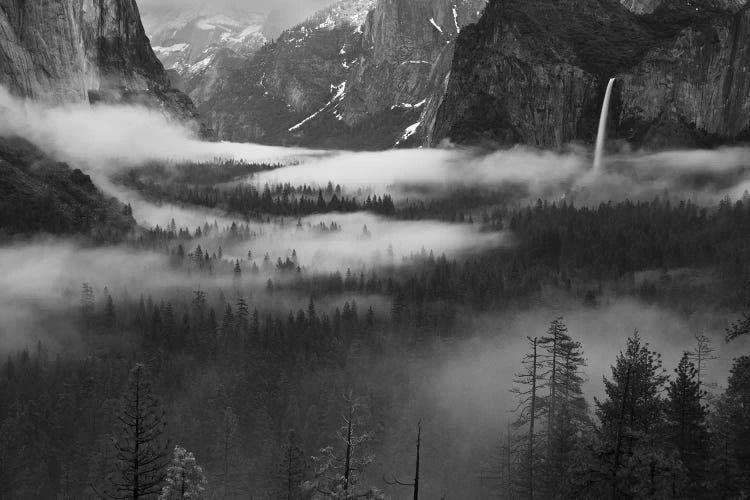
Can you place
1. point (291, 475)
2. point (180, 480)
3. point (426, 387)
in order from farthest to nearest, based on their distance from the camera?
point (426, 387)
point (291, 475)
point (180, 480)

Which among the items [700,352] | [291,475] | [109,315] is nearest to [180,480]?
[291,475]

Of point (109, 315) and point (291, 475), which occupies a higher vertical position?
point (291, 475)

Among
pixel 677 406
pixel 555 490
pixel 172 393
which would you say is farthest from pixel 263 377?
pixel 677 406

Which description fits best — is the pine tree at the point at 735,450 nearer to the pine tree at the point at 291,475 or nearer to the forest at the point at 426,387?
the forest at the point at 426,387

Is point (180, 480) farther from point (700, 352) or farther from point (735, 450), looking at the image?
point (700, 352)

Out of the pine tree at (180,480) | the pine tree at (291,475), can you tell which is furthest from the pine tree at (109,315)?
the pine tree at (180,480)

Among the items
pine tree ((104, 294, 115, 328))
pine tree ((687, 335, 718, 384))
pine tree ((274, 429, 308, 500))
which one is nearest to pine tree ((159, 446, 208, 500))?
pine tree ((687, 335, 718, 384))

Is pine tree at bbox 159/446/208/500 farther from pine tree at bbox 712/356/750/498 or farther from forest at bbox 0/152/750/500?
pine tree at bbox 712/356/750/498

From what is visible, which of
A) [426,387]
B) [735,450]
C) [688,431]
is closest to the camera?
[735,450]

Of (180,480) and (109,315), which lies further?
(109,315)

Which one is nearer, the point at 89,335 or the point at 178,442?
the point at 178,442

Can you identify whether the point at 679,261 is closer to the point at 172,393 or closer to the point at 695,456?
the point at 172,393
